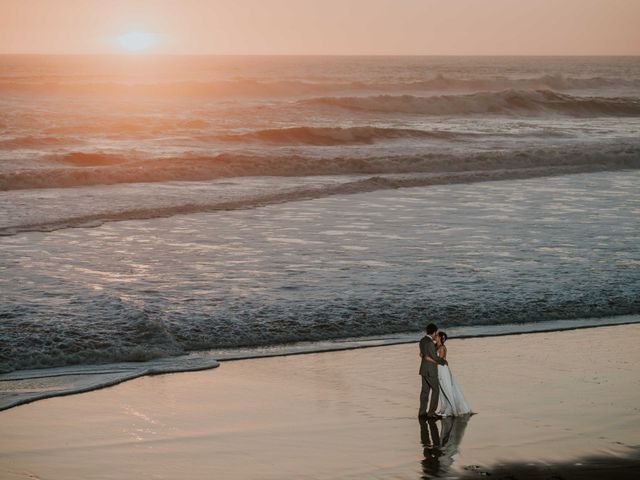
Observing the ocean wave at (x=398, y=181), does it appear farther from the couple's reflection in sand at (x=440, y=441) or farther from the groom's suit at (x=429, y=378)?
the couple's reflection in sand at (x=440, y=441)

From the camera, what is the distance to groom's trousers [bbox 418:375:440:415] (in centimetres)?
1012

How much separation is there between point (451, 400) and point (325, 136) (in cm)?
3648

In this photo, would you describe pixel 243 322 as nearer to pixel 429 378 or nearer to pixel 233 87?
pixel 429 378

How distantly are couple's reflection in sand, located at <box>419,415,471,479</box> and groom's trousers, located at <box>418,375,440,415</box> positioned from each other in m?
→ 0.10

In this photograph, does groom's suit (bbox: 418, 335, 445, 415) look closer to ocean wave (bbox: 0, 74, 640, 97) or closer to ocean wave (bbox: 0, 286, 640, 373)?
ocean wave (bbox: 0, 286, 640, 373)

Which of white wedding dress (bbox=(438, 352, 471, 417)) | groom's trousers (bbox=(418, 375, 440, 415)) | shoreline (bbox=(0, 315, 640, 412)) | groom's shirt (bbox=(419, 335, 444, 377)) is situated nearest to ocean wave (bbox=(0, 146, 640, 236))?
shoreline (bbox=(0, 315, 640, 412))

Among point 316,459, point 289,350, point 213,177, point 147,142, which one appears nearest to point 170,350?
point 289,350

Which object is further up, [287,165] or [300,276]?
[287,165]

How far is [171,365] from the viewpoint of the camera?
12.1 metres

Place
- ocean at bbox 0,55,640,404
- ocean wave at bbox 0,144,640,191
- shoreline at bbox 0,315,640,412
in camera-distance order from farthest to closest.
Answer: ocean wave at bbox 0,144,640,191 < ocean at bbox 0,55,640,404 < shoreline at bbox 0,315,640,412

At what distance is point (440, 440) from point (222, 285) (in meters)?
7.31

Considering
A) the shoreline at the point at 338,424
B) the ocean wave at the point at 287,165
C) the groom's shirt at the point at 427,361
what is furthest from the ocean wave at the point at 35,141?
the groom's shirt at the point at 427,361

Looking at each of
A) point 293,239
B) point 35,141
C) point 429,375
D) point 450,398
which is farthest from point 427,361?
point 35,141

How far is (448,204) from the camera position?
1014 inches
